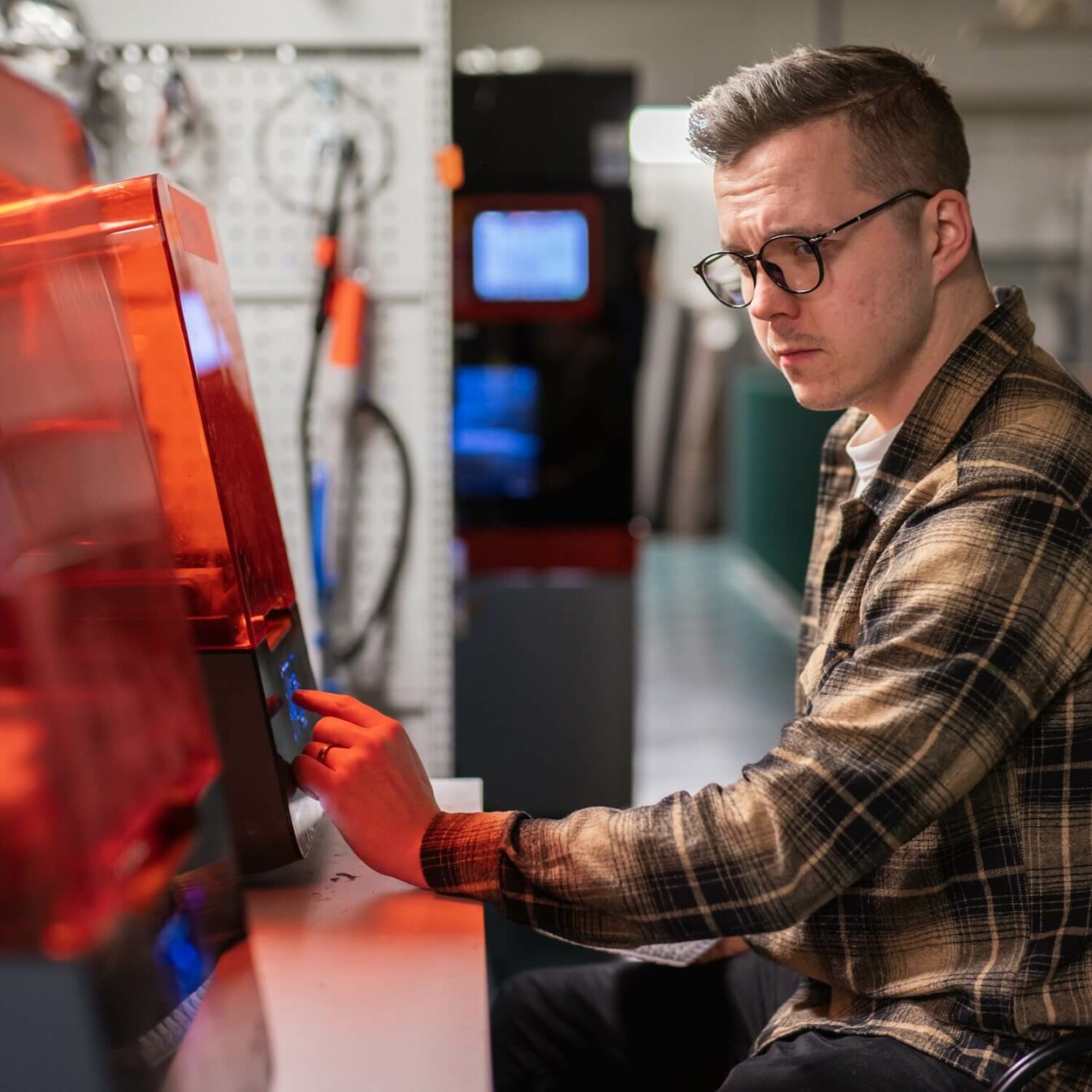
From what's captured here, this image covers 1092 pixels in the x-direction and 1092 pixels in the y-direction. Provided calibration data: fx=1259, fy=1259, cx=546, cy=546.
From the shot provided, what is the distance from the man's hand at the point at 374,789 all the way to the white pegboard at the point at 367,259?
3.84 feet

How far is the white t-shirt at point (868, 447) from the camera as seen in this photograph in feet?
3.86

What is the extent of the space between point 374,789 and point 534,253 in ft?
8.00

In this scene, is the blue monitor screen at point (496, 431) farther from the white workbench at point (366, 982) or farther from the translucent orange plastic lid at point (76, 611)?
the translucent orange plastic lid at point (76, 611)

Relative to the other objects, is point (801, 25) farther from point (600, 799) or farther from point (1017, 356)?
point (1017, 356)

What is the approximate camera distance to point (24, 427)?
58 cm

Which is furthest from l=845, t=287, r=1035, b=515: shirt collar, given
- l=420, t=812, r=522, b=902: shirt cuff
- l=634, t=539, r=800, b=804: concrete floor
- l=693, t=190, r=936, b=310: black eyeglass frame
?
l=634, t=539, r=800, b=804: concrete floor

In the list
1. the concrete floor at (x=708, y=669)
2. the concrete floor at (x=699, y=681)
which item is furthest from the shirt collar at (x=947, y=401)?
the concrete floor at (x=708, y=669)

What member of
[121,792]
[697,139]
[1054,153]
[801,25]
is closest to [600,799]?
[697,139]

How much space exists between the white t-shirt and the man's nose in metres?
0.16

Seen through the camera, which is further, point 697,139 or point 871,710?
point 697,139

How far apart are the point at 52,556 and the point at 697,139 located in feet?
2.68

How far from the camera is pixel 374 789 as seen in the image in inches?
37.5

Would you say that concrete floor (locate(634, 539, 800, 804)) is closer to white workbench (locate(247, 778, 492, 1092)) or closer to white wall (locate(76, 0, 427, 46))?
white wall (locate(76, 0, 427, 46))

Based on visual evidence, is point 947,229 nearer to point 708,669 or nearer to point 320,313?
point 320,313
